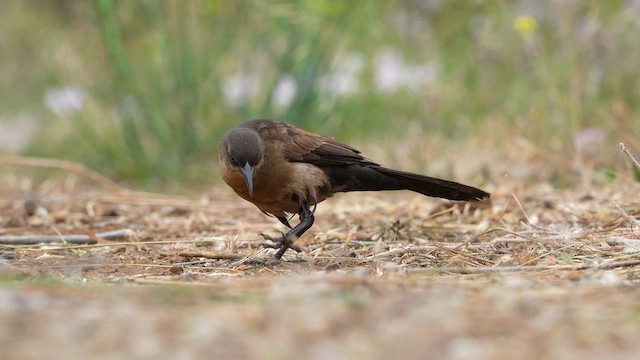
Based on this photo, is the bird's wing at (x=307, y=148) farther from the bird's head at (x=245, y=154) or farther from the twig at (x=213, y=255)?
the twig at (x=213, y=255)

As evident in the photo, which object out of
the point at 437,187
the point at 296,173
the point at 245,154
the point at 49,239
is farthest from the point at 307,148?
the point at 49,239

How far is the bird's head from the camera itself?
4621 mm

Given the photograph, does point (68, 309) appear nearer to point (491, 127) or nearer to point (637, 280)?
point (637, 280)

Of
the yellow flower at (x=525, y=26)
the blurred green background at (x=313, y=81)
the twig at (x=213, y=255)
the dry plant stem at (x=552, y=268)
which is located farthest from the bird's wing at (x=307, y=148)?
the yellow flower at (x=525, y=26)

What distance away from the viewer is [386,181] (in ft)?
16.4

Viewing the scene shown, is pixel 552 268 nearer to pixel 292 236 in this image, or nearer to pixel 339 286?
pixel 339 286

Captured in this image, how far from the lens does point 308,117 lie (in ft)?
27.0

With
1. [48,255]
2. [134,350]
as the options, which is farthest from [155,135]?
[134,350]

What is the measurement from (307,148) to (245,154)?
0.44 m

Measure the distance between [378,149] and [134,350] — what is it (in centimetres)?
576

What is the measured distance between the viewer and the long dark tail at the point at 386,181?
4805mm

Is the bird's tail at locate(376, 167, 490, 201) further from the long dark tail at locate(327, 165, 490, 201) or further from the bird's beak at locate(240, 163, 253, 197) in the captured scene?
the bird's beak at locate(240, 163, 253, 197)

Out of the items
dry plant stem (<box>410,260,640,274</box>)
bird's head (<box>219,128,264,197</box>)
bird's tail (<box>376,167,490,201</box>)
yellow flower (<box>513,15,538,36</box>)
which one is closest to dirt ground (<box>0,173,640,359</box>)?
dry plant stem (<box>410,260,640,274</box>)

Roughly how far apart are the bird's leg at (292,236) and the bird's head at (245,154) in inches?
11.3
